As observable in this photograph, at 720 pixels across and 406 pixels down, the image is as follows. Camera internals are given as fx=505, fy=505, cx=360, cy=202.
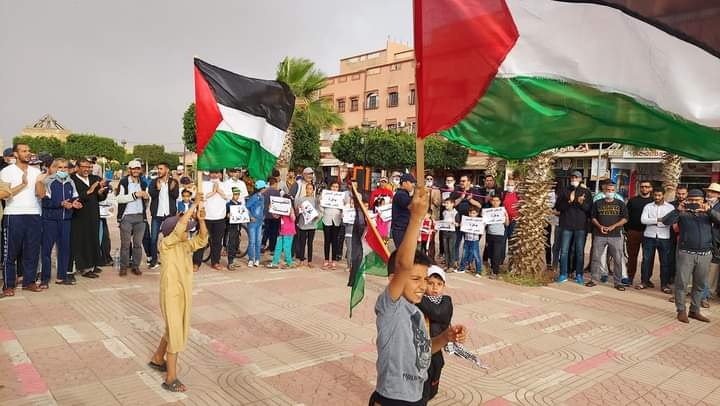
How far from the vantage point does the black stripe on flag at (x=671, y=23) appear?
2.35 meters

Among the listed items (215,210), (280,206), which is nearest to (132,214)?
(215,210)

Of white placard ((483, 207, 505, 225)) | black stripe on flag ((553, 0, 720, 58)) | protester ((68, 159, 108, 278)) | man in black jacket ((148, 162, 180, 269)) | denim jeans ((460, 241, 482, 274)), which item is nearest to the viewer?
black stripe on flag ((553, 0, 720, 58))

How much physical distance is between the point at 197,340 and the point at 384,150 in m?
27.8

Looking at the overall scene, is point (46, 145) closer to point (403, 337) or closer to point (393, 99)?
point (393, 99)

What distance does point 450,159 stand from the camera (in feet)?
112

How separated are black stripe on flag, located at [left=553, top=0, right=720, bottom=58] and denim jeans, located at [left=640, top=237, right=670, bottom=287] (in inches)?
307

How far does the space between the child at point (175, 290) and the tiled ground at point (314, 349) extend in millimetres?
284

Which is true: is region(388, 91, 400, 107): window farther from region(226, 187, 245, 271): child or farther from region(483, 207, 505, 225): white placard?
region(226, 187, 245, 271): child

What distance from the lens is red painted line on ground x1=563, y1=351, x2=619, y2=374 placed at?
5241 millimetres

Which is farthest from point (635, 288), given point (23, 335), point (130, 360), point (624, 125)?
point (23, 335)

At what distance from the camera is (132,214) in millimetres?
8805

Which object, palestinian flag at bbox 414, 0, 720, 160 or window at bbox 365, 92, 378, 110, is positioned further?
window at bbox 365, 92, 378, 110

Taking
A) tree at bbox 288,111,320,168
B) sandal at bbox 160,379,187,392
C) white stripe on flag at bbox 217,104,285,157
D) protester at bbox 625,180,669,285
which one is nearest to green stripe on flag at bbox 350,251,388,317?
sandal at bbox 160,379,187,392

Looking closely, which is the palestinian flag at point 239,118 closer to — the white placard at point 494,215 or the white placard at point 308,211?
the white placard at point 308,211
